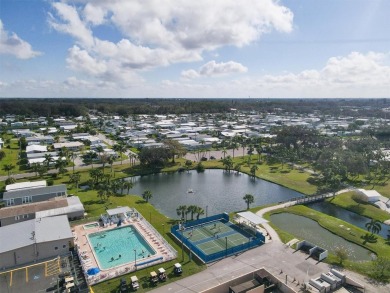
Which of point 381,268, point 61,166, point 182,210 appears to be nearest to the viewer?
point 381,268

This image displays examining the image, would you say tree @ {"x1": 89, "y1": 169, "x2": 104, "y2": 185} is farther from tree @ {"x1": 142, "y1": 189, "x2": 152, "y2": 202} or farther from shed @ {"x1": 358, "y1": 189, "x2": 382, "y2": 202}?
shed @ {"x1": 358, "y1": 189, "x2": 382, "y2": 202}

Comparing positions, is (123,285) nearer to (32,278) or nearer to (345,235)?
(32,278)


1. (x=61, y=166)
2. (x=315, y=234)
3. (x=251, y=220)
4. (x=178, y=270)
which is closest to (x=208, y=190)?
(x=251, y=220)

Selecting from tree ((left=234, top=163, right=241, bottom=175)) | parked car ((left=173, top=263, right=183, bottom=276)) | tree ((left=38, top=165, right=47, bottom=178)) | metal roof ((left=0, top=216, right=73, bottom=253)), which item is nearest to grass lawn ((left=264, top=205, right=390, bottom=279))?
parked car ((left=173, top=263, right=183, bottom=276))

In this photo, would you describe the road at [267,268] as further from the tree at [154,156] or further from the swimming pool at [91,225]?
the tree at [154,156]

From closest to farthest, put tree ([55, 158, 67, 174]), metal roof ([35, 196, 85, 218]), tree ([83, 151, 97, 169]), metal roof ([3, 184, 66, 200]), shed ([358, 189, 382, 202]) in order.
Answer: metal roof ([35, 196, 85, 218]) → metal roof ([3, 184, 66, 200]) → shed ([358, 189, 382, 202]) → tree ([55, 158, 67, 174]) → tree ([83, 151, 97, 169])

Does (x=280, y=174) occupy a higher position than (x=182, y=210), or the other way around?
(x=182, y=210)
